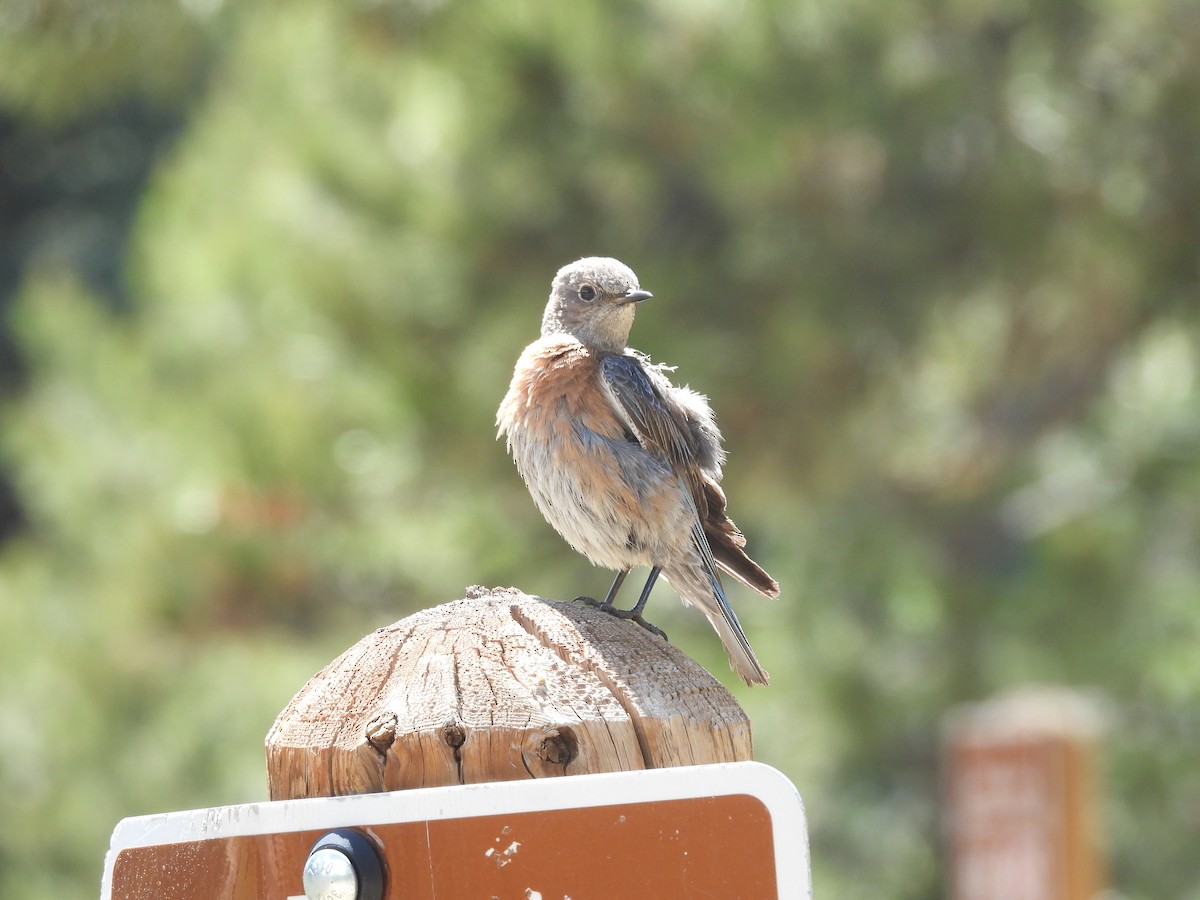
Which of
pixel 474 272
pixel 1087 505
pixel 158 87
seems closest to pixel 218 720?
pixel 474 272

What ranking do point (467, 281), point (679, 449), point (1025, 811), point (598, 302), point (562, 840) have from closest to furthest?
1. point (562, 840)
2. point (679, 449)
3. point (598, 302)
4. point (1025, 811)
5. point (467, 281)

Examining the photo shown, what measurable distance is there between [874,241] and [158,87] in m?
3.23

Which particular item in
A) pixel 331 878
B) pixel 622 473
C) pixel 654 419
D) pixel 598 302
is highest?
pixel 598 302

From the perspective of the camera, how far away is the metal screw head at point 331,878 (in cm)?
153

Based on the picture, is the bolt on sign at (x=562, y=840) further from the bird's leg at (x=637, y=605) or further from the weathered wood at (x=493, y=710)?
the bird's leg at (x=637, y=605)

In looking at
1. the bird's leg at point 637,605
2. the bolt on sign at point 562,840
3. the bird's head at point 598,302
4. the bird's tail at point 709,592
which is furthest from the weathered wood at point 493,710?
the bird's head at point 598,302

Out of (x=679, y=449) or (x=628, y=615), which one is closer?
(x=628, y=615)

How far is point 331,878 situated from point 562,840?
0.25 meters

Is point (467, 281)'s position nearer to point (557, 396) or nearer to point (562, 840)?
point (557, 396)

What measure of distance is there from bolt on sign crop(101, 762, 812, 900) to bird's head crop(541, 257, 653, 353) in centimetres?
235

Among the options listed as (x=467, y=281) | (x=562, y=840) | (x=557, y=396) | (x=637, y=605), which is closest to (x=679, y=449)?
(x=557, y=396)

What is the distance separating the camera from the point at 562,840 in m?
1.53

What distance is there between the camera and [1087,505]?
8.54 metres

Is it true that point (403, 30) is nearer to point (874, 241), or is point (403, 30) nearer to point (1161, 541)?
point (874, 241)
